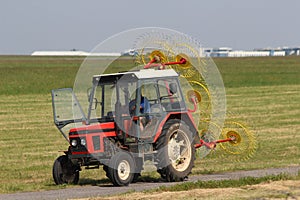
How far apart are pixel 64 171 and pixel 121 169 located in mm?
1239

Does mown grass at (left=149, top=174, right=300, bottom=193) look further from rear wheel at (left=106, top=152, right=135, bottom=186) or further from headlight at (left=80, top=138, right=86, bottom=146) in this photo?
headlight at (left=80, top=138, right=86, bottom=146)

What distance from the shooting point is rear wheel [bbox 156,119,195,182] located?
46.1 feet

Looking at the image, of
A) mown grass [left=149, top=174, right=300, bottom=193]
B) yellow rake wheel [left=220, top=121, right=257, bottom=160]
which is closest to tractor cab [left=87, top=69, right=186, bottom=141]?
mown grass [left=149, top=174, right=300, bottom=193]

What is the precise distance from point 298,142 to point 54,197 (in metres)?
10.2

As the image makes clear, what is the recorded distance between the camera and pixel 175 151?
14.4 metres

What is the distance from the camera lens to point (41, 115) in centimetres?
2917

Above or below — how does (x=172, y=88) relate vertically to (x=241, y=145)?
above

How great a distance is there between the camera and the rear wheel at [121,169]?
44.1ft

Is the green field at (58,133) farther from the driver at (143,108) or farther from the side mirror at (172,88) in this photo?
the side mirror at (172,88)

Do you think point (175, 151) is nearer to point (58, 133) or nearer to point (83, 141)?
point (83, 141)

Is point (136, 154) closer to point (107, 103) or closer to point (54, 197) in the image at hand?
point (107, 103)

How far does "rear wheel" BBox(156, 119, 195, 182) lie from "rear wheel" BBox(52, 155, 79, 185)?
1.59 m

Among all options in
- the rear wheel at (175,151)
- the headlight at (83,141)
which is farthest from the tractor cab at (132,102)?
the headlight at (83,141)

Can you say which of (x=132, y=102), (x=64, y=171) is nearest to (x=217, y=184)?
(x=132, y=102)
